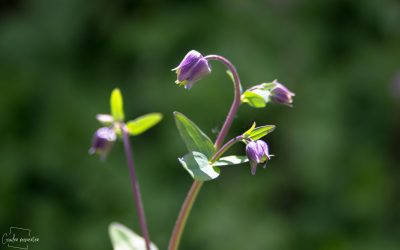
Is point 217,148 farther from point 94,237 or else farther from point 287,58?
point 287,58

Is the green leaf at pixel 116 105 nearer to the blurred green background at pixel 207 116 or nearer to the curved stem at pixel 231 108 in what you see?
the curved stem at pixel 231 108

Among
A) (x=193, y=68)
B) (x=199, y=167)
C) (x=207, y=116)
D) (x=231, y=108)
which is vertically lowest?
(x=199, y=167)

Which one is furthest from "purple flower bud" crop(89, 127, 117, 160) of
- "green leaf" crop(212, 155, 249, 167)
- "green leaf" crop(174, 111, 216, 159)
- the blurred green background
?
the blurred green background

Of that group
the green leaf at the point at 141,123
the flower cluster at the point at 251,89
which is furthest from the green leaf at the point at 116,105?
the flower cluster at the point at 251,89

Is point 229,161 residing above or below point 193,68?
below

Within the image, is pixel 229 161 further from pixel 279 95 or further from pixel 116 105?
pixel 116 105

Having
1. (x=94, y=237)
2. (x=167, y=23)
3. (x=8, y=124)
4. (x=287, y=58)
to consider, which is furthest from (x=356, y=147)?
(x=8, y=124)

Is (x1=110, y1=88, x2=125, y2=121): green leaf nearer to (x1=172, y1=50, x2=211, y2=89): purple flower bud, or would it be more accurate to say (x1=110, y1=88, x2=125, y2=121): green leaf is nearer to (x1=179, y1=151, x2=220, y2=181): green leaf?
(x1=172, y1=50, x2=211, y2=89): purple flower bud

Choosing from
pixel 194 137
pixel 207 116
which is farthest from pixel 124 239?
pixel 207 116
